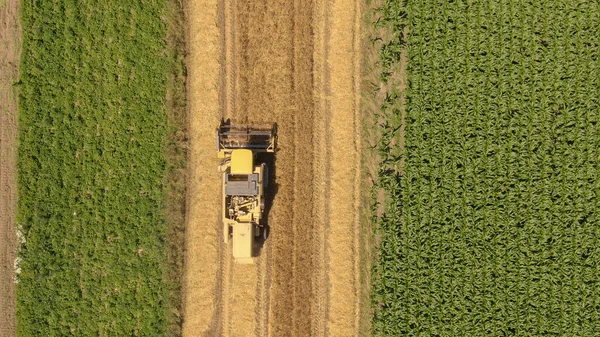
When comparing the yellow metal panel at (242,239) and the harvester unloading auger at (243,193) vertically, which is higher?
the harvester unloading auger at (243,193)

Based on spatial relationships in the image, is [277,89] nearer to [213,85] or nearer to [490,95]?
[213,85]

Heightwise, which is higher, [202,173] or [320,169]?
[320,169]

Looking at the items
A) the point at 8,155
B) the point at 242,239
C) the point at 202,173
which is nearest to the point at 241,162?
the point at 202,173

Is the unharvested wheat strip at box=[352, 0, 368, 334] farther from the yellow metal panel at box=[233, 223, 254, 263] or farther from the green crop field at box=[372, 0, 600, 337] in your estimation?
the yellow metal panel at box=[233, 223, 254, 263]

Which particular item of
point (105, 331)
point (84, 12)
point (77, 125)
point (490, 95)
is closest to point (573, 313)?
point (490, 95)

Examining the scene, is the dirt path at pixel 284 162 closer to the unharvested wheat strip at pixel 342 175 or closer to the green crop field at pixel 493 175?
the unharvested wheat strip at pixel 342 175

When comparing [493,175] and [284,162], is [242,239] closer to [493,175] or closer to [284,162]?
[284,162]

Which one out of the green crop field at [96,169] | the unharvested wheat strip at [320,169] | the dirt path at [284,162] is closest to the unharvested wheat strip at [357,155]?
the dirt path at [284,162]
